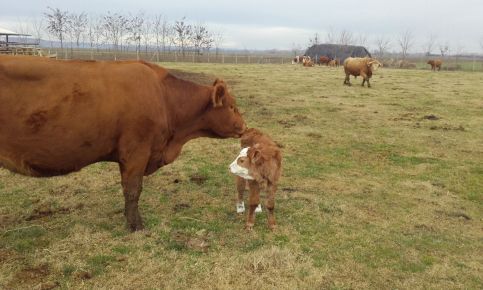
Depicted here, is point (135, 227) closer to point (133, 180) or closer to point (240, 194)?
point (133, 180)

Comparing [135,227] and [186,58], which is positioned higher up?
[186,58]

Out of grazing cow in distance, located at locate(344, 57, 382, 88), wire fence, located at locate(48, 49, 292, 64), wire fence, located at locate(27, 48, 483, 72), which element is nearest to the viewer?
grazing cow in distance, located at locate(344, 57, 382, 88)

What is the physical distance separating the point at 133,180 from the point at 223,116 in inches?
53.0

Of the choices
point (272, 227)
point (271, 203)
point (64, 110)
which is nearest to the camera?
point (64, 110)

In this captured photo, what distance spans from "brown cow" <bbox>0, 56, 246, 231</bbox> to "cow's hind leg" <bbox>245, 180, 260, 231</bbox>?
A: 0.96 metres

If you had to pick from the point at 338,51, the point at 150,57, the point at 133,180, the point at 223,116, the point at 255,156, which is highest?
the point at 338,51

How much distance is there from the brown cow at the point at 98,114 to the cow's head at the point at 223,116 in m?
0.01

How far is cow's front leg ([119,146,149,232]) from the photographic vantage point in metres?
4.94

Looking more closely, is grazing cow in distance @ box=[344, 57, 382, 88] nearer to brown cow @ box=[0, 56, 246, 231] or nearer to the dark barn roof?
brown cow @ box=[0, 56, 246, 231]

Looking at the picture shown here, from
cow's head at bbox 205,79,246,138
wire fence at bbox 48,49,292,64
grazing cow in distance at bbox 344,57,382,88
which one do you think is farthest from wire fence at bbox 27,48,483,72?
cow's head at bbox 205,79,246,138

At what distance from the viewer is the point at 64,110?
443cm

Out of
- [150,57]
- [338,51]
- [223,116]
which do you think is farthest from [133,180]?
[338,51]

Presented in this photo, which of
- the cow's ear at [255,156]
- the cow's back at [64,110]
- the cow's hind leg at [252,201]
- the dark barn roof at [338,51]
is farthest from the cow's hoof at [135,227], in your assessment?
the dark barn roof at [338,51]

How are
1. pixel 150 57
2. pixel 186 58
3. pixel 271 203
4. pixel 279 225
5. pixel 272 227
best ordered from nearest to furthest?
pixel 271 203
pixel 272 227
pixel 279 225
pixel 150 57
pixel 186 58
